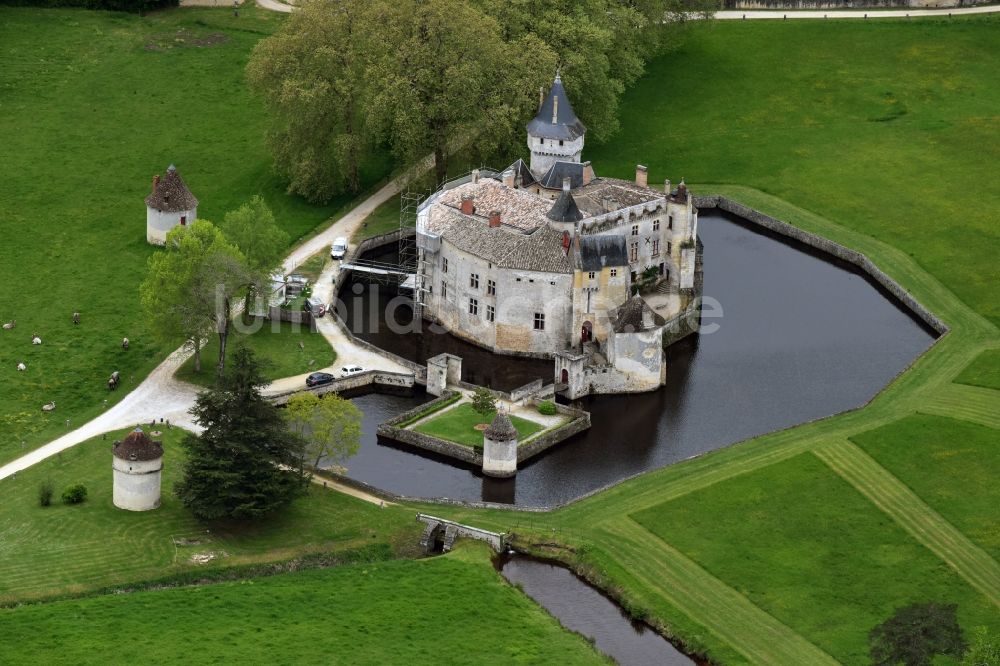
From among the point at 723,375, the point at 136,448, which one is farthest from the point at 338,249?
the point at 136,448

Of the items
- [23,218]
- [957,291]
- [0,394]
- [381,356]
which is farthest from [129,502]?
[957,291]

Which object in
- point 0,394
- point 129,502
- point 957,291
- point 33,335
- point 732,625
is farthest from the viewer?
point 957,291

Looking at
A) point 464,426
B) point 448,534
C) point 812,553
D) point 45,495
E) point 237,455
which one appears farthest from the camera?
point 464,426

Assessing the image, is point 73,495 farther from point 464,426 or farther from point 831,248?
point 831,248

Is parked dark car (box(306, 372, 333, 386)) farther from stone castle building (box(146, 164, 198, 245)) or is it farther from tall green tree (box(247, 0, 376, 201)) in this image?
tall green tree (box(247, 0, 376, 201))

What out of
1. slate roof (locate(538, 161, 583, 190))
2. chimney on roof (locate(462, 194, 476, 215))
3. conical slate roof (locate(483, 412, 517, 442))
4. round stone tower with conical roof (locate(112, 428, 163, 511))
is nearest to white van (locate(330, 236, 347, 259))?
chimney on roof (locate(462, 194, 476, 215))

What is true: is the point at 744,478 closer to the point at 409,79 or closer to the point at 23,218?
the point at 409,79
